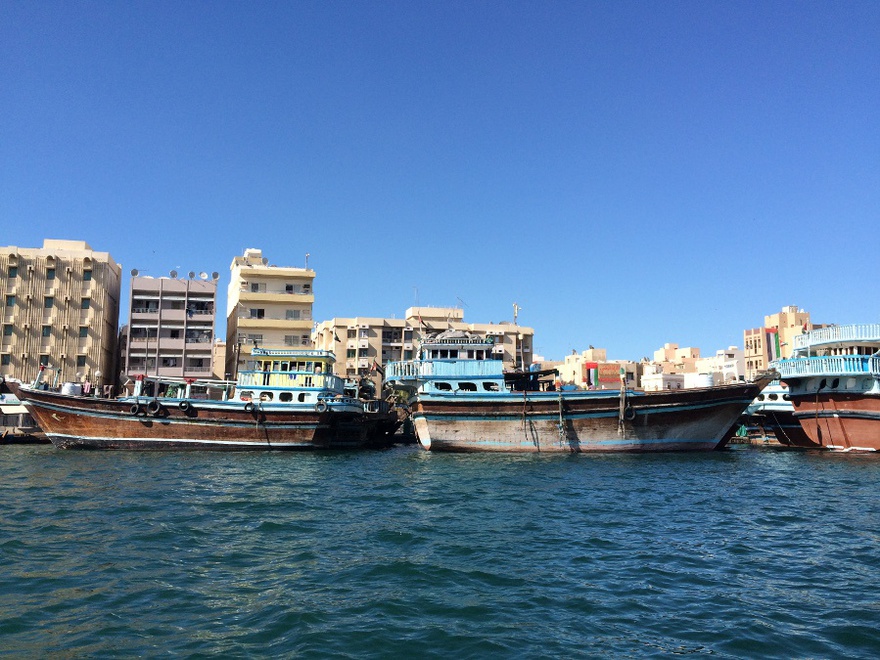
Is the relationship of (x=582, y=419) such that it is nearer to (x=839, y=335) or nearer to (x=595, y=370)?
(x=839, y=335)

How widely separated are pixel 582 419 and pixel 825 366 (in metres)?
12.1

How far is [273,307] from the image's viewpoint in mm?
56938

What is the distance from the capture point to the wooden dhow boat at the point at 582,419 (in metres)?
29.5

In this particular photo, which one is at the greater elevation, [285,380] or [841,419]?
[285,380]

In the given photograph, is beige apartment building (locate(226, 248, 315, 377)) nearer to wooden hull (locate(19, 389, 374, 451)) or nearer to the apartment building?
the apartment building

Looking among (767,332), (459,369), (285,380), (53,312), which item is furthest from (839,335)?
(53,312)

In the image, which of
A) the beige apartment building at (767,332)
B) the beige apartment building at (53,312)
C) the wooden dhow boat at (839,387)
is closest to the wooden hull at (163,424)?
the beige apartment building at (53,312)

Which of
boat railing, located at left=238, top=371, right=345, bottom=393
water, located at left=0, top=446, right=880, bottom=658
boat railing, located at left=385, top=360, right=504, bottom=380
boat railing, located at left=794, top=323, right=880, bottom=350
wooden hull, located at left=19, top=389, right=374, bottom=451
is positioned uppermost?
boat railing, located at left=794, top=323, right=880, bottom=350

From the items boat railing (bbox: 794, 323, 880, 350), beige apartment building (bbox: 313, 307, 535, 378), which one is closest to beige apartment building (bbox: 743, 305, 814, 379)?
beige apartment building (bbox: 313, 307, 535, 378)

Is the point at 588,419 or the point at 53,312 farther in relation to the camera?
the point at 53,312

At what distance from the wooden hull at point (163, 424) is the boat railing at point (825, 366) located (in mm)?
23401

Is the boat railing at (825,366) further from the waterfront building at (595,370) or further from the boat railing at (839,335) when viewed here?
the waterfront building at (595,370)

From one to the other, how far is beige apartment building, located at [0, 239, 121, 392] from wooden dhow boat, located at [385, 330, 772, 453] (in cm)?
3368

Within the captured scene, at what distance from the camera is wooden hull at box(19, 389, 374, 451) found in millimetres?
31484
